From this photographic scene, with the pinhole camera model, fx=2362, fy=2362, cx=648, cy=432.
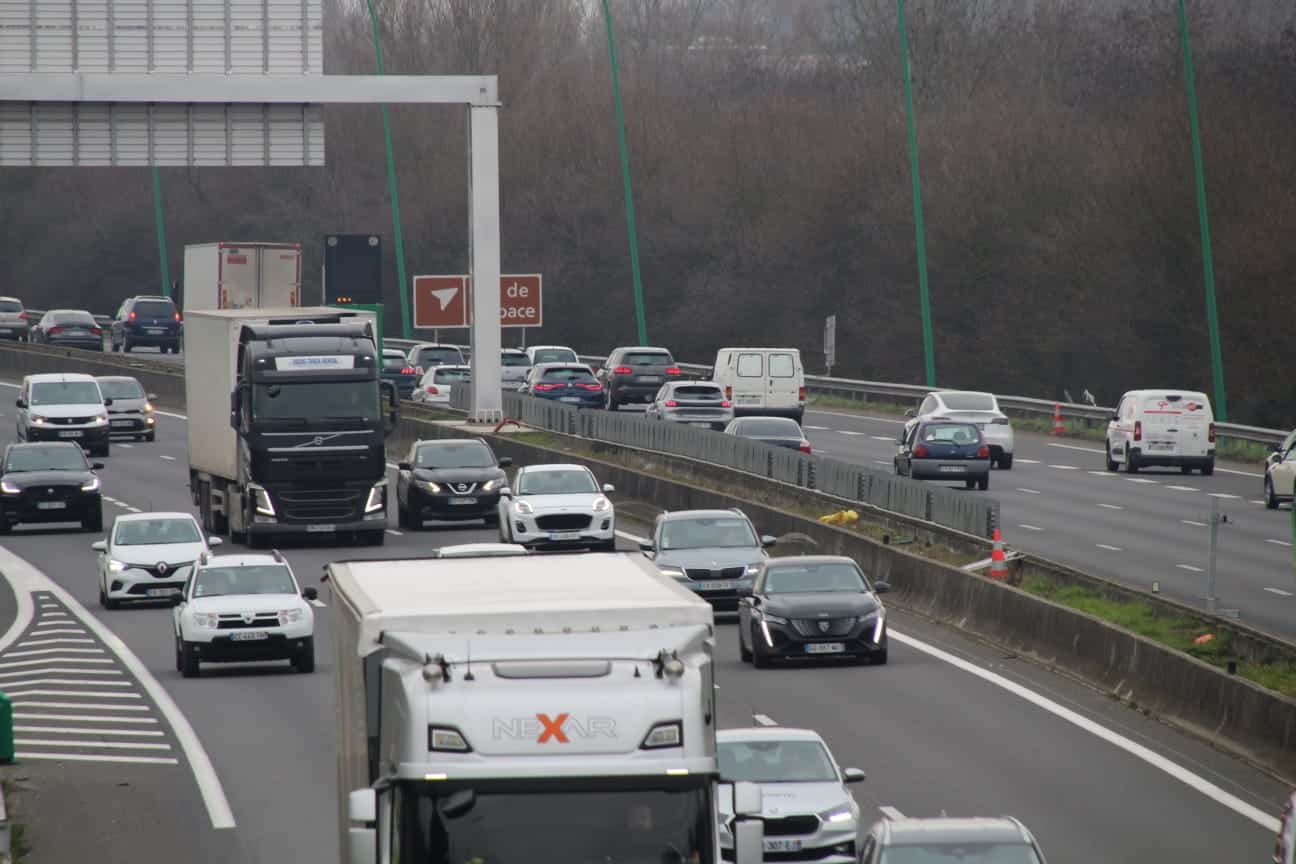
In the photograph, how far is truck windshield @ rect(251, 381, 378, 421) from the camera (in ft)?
121

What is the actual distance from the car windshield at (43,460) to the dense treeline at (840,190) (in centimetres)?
3820

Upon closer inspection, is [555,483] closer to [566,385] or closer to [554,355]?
[566,385]

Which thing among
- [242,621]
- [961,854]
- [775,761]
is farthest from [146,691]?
[961,854]

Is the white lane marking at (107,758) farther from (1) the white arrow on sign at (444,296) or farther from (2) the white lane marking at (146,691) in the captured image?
(1) the white arrow on sign at (444,296)

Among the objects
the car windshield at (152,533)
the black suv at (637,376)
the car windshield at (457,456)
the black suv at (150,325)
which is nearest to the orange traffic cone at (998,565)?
the car windshield at (152,533)

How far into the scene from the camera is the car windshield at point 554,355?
72875mm

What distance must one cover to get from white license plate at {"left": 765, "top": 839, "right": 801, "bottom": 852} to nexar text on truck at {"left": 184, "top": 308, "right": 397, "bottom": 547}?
69.9 feet

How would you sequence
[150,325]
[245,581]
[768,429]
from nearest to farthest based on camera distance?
[245,581], [768,429], [150,325]

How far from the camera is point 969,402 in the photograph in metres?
51.2

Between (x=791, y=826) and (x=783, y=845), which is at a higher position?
(x=791, y=826)

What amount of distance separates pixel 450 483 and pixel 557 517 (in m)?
4.24

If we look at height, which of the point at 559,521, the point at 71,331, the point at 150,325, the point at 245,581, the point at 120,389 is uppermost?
the point at 150,325

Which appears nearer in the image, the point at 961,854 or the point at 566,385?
the point at 961,854

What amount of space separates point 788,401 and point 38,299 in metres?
72.7
